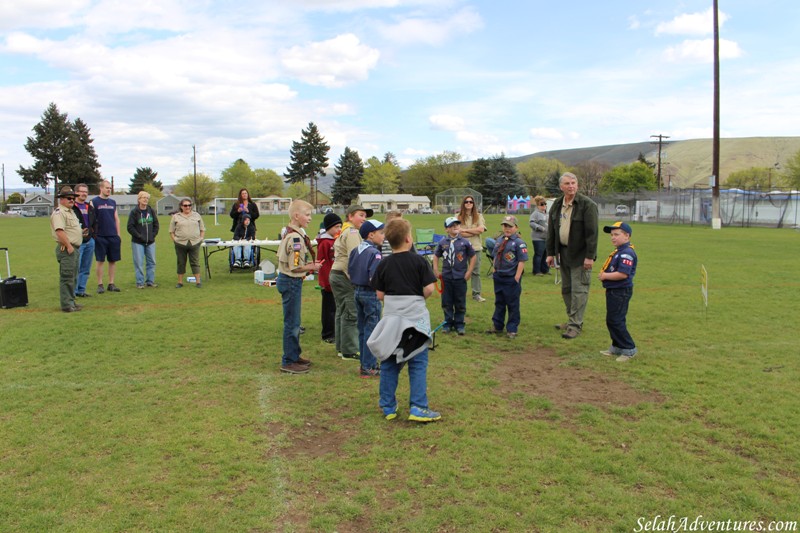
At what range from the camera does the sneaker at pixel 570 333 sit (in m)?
7.97

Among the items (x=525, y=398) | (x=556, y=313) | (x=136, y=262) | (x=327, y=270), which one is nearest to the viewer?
(x=525, y=398)

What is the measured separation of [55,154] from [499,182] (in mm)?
67122

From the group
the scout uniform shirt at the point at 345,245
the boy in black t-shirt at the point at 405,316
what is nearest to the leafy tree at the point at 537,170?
the scout uniform shirt at the point at 345,245

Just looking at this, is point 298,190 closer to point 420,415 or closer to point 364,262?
point 364,262

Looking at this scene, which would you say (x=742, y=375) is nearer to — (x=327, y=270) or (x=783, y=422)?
(x=783, y=422)

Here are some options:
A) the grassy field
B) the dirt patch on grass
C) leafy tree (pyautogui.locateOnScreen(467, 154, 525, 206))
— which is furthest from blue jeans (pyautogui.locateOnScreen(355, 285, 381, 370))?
leafy tree (pyautogui.locateOnScreen(467, 154, 525, 206))

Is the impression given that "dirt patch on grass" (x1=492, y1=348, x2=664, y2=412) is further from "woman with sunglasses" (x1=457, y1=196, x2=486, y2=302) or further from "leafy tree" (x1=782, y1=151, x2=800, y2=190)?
"leafy tree" (x1=782, y1=151, x2=800, y2=190)

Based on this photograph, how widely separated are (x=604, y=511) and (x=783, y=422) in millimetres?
2368

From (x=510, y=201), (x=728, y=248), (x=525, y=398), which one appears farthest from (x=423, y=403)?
(x=510, y=201)

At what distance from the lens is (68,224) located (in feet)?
31.2

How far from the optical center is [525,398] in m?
5.67

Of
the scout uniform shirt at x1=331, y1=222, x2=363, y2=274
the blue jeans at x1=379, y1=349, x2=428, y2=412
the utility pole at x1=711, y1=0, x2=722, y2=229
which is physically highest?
the utility pole at x1=711, y1=0, x2=722, y2=229

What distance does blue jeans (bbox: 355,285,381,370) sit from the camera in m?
6.08

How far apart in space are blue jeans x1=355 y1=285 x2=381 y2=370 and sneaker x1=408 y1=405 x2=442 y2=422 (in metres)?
1.11
